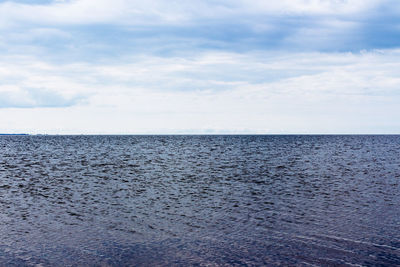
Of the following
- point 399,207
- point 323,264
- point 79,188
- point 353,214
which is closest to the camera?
point 323,264

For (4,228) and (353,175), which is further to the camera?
(353,175)

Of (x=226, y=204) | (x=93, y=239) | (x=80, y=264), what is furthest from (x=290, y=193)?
(x=80, y=264)

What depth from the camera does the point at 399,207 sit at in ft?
89.1

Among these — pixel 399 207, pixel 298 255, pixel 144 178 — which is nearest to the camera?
pixel 298 255

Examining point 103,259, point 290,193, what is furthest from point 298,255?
point 290,193

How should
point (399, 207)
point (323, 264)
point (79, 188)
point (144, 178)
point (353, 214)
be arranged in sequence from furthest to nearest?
1. point (144, 178)
2. point (79, 188)
3. point (399, 207)
4. point (353, 214)
5. point (323, 264)

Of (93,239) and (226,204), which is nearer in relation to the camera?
(93,239)

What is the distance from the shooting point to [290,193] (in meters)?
33.5

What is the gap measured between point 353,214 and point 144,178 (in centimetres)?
2763

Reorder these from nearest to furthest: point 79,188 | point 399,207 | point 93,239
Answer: point 93,239 < point 399,207 < point 79,188

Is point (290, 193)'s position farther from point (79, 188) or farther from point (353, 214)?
point (79, 188)

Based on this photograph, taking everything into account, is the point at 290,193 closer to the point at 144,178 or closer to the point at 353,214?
the point at 353,214

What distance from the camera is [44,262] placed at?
15.4m

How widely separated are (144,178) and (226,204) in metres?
19.4
